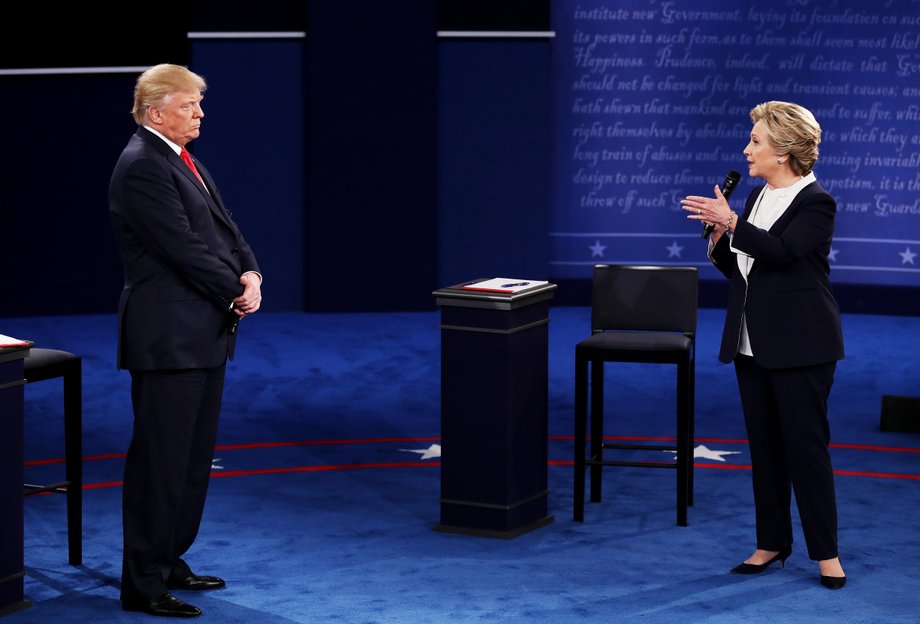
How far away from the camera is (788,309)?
4.91 m

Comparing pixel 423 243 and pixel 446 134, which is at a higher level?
pixel 446 134

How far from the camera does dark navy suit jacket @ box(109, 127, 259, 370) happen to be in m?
4.48

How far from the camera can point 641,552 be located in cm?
536

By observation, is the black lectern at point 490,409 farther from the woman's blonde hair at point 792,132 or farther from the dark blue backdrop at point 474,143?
the dark blue backdrop at point 474,143

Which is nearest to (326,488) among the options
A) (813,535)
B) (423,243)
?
(813,535)

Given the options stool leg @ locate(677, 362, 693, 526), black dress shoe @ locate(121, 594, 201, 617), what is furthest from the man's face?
stool leg @ locate(677, 362, 693, 526)

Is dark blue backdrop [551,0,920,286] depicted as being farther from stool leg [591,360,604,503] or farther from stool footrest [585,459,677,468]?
stool footrest [585,459,677,468]

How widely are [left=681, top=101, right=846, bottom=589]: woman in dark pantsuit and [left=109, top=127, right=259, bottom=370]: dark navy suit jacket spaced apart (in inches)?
60.7

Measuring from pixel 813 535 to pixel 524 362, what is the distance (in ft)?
4.07

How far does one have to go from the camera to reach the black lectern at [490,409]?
5488 millimetres

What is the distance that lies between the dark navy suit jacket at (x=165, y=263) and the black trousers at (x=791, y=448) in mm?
1787

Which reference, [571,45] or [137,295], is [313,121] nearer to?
[571,45]

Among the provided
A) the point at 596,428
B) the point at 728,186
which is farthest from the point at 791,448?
the point at 596,428

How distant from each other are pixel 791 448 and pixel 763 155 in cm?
98
